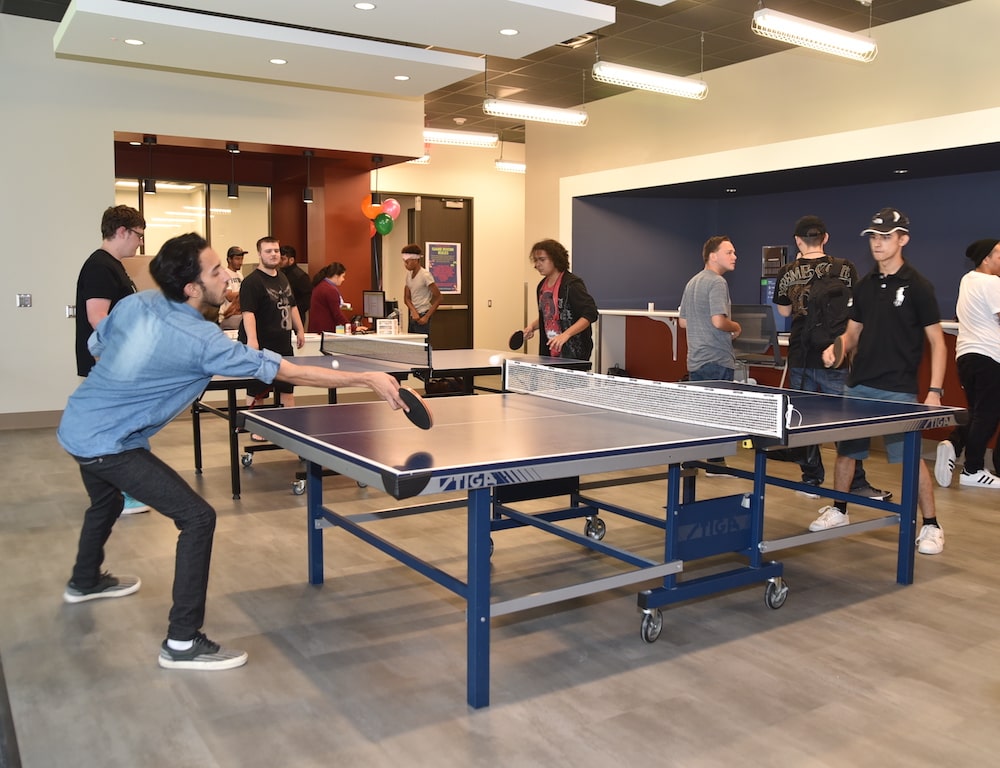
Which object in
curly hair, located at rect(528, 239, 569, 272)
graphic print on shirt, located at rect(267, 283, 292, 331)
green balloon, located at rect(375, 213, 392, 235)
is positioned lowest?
graphic print on shirt, located at rect(267, 283, 292, 331)

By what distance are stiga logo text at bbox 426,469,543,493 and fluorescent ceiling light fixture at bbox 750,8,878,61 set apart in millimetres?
4736

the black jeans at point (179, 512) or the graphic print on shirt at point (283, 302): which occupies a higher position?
the graphic print on shirt at point (283, 302)

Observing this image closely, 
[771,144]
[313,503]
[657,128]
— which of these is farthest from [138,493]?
[657,128]

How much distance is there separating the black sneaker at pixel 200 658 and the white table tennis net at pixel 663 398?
1830 millimetres

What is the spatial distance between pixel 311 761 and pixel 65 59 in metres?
7.76

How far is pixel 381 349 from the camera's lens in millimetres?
6426

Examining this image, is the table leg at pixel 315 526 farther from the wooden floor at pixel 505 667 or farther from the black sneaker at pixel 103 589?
the black sneaker at pixel 103 589

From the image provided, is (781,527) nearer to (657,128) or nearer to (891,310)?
(891,310)

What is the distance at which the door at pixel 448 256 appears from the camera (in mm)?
14352

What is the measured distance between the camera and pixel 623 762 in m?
2.47

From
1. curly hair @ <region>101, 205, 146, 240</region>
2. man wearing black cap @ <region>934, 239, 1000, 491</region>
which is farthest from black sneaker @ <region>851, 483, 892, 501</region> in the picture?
curly hair @ <region>101, 205, 146, 240</region>

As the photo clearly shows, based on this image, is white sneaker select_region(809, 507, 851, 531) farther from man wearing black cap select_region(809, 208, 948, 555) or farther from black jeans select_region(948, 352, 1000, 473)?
→ black jeans select_region(948, 352, 1000, 473)

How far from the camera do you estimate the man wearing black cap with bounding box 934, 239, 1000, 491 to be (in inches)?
226

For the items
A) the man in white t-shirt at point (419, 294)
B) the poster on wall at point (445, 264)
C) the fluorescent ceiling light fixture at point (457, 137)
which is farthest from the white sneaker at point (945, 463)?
the poster on wall at point (445, 264)
